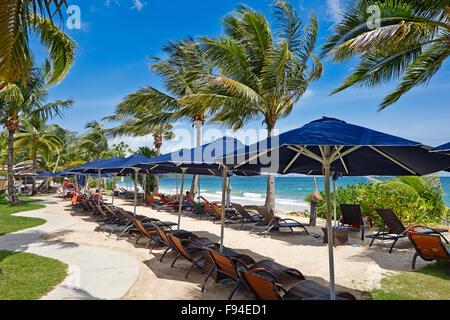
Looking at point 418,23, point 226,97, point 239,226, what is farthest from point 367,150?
point 226,97

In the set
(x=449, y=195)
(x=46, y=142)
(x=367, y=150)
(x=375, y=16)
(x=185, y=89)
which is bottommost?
(x=449, y=195)

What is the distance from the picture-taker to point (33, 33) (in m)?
7.32

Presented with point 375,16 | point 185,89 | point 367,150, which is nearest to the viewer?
point 367,150

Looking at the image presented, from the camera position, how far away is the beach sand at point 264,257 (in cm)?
435

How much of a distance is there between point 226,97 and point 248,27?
3396 mm

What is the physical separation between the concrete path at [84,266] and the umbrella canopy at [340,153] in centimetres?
267

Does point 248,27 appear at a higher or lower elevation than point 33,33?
higher

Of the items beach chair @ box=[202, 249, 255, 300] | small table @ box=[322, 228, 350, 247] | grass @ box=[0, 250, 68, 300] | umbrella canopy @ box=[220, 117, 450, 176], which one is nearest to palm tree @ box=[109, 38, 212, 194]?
small table @ box=[322, 228, 350, 247]

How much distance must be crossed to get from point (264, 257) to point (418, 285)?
114 inches

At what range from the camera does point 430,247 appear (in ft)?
16.5

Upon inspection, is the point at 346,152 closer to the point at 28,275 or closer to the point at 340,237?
the point at 340,237

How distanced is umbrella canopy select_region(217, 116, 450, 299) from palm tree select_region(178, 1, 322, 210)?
6.29m
